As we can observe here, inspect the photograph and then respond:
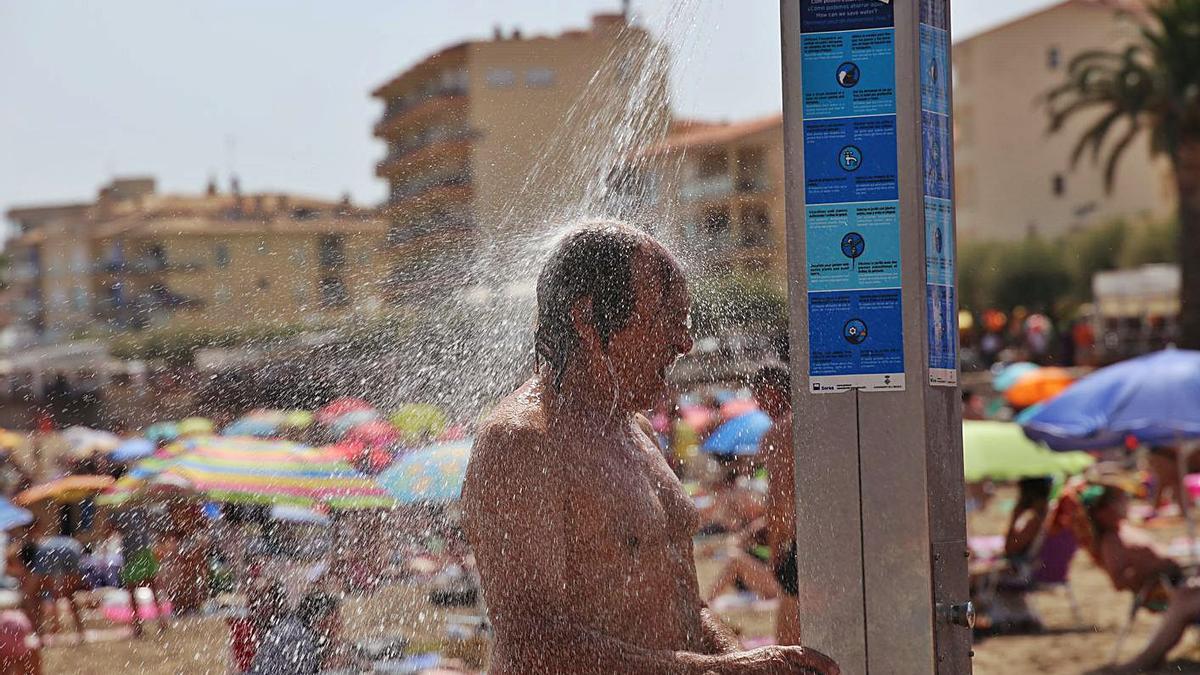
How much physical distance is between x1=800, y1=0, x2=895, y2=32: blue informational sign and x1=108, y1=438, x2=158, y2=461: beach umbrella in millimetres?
8793

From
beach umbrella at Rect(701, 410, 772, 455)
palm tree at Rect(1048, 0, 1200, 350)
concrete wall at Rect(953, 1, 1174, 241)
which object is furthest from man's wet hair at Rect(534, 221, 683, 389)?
concrete wall at Rect(953, 1, 1174, 241)

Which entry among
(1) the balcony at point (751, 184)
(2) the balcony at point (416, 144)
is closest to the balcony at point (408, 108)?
(2) the balcony at point (416, 144)

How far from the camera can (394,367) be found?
12.1 feet

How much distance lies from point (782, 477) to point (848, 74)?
Answer: 88 centimetres

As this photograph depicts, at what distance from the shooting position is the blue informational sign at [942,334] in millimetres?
2441

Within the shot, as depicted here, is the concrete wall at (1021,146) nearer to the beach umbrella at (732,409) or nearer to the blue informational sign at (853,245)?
the beach umbrella at (732,409)

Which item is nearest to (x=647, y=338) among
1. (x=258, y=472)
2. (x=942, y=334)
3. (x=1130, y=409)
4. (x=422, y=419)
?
(x=942, y=334)

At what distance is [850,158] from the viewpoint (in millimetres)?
2420

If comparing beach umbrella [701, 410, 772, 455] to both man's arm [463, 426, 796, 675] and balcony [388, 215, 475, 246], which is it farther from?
man's arm [463, 426, 796, 675]

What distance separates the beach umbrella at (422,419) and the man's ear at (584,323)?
88 centimetres

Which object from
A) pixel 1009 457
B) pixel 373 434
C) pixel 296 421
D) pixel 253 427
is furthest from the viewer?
pixel 253 427

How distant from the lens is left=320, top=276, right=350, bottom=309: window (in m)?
4.68

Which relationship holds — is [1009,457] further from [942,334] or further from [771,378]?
[942,334]

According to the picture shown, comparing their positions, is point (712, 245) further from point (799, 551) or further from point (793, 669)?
point (793, 669)
